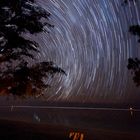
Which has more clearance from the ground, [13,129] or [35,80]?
[35,80]

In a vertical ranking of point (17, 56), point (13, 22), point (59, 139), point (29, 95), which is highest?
point (13, 22)

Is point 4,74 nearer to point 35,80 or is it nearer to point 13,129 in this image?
point 35,80

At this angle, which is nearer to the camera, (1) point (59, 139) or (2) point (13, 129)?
(1) point (59, 139)

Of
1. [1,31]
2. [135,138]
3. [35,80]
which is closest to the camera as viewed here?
[1,31]

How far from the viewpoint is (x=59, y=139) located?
90.6 ft

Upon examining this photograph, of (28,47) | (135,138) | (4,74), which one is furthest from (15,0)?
(135,138)

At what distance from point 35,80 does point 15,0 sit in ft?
17.5

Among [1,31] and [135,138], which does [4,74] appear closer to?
[1,31]

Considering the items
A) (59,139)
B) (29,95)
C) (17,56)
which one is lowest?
(59,139)

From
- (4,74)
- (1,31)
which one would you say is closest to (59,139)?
(4,74)

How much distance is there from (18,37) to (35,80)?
10.3 ft

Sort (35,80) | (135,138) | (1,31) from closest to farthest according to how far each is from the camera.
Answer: (1,31) → (35,80) → (135,138)

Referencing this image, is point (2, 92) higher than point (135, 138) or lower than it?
higher

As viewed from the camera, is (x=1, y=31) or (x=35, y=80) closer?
(x=1, y=31)
